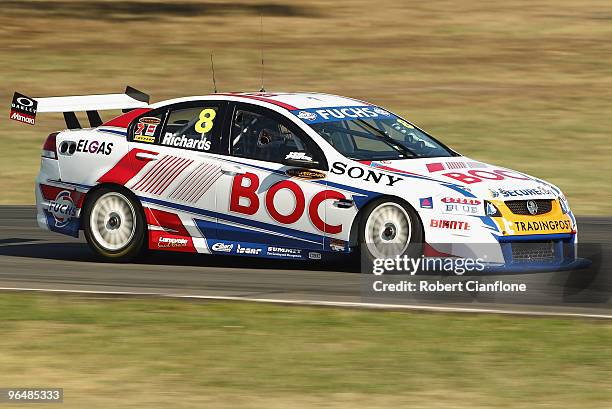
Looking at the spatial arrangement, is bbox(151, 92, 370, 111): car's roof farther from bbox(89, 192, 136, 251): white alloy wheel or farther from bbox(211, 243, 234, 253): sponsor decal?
bbox(211, 243, 234, 253): sponsor decal

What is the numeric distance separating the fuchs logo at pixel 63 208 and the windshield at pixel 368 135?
2270 mm

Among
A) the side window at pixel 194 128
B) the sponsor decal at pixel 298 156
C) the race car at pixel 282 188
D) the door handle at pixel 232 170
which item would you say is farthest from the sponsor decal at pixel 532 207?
the side window at pixel 194 128

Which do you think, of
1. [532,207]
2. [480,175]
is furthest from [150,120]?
[532,207]

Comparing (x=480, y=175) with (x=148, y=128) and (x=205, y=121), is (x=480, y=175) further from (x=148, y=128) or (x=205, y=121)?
(x=148, y=128)

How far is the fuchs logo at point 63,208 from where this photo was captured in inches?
494

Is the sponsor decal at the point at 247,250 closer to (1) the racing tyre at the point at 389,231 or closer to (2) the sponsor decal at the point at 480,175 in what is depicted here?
(1) the racing tyre at the point at 389,231

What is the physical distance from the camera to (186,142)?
39.7 feet

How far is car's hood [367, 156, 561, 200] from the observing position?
35.7 feet

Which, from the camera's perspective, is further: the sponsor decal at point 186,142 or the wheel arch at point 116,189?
the wheel arch at point 116,189

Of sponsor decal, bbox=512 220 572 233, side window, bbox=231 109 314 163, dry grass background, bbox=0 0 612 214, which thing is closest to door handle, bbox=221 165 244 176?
side window, bbox=231 109 314 163

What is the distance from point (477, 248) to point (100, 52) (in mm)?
20604

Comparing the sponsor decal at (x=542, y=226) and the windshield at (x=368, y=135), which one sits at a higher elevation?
the windshield at (x=368, y=135)

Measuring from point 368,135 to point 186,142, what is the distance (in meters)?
1.58

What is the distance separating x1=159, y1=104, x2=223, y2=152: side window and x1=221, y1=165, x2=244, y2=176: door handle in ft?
0.90
